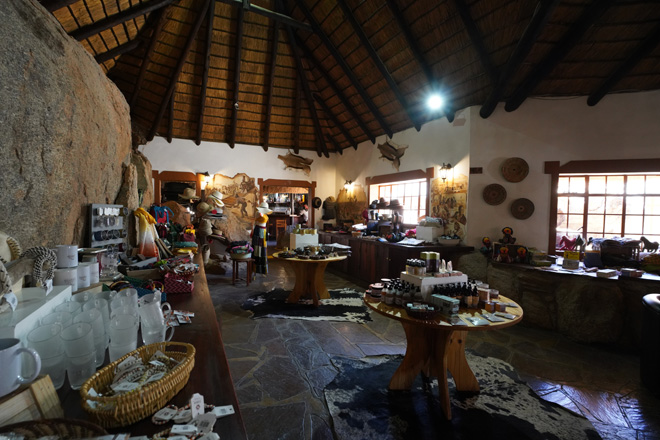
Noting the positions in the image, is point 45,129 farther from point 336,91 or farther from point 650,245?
point 650,245

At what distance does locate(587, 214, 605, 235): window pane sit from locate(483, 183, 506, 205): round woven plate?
1.70m

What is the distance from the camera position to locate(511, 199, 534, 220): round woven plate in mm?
6113

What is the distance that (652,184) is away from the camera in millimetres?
5715

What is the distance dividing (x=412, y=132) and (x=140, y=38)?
271 inches

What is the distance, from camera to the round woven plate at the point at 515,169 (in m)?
6.10

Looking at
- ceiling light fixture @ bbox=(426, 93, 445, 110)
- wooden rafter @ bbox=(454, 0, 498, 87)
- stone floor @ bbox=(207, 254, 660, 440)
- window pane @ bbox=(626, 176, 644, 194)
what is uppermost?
wooden rafter @ bbox=(454, 0, 498, 87)

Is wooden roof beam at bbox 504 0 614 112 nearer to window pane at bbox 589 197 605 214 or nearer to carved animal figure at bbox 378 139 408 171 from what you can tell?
window pane at bbox 589 197 605 214

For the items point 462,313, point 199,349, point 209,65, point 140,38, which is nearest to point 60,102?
point 199,349

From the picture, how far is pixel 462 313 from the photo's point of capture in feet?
9.47

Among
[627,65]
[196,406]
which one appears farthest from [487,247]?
[196,406]

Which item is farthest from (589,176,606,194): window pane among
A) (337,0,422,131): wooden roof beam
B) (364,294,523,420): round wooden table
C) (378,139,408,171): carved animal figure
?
(364,294,523,420): round wooden table

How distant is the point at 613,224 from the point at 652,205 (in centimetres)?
64

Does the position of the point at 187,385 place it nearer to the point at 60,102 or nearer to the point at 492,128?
the point at 60,102

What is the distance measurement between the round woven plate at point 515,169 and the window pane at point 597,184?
50.7 inches
